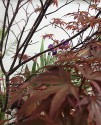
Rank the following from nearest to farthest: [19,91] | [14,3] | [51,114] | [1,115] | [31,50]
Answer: [51,114]
[19,91]
[1,115]
[14,3]
[31,50]

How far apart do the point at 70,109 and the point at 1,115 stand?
2.33ft

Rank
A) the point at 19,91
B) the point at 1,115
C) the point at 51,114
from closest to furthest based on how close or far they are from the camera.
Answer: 1. the point at 51,114
2. the point at 19,91
3. the point at 1,115

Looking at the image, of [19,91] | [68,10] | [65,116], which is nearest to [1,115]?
[19,91]

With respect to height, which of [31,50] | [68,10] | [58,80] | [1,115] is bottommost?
[1,115]

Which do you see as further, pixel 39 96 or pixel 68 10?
pixel 68 10

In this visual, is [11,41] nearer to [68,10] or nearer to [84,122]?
[68,10]

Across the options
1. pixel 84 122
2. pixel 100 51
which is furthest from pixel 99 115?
pixel 100 51

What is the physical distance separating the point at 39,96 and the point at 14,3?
5.98 ft

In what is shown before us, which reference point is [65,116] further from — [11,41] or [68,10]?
[68,10]

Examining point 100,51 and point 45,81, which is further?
point 100,51

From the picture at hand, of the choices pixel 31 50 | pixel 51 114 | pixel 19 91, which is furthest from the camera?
pixel 31 50

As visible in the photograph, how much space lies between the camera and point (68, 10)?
2379 mm

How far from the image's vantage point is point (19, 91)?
51 cm

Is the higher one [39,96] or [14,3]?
[14,3]
